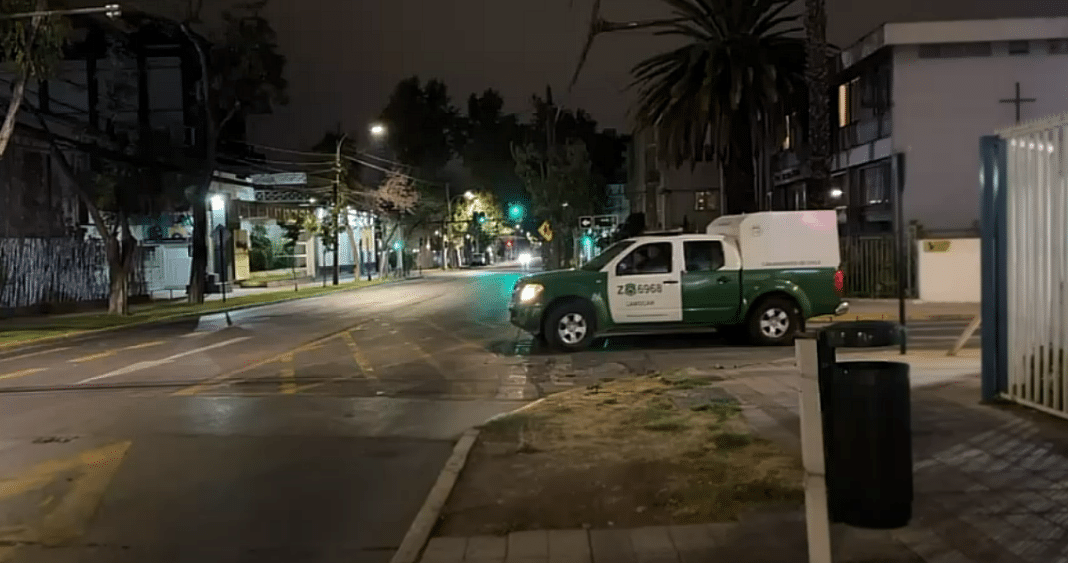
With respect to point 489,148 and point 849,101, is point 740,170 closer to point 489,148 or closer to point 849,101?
point 849,101

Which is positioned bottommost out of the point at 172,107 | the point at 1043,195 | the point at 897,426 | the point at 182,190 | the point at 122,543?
the point at 122,543

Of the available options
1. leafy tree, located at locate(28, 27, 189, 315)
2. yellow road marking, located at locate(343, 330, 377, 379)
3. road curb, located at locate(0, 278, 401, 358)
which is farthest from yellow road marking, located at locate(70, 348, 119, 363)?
leafy tree, located at locate(28, 27, 189, 315)

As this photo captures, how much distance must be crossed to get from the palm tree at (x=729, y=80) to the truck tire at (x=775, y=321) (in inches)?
419

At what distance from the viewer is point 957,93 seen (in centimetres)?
2906

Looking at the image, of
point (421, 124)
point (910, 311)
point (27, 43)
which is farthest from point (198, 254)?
point (421, 124)

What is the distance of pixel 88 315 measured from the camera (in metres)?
31.7

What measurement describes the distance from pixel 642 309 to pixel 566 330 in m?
1.38

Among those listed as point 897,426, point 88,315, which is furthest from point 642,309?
point 88,315

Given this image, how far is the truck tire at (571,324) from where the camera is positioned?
679 inches

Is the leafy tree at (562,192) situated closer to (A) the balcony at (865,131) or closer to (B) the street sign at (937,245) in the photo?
(A) the balcony at (865,131)

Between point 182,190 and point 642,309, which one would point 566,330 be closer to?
point 642,309

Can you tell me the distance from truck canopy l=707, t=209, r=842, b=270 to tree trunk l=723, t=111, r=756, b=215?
10931 millimetres

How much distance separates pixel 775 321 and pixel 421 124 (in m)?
86.5

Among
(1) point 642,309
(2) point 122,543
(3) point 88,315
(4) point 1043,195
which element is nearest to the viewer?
(2) point 122,543
